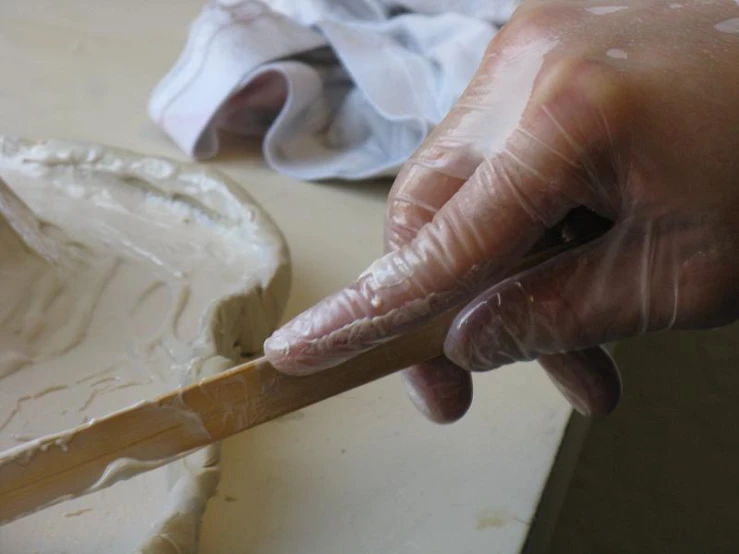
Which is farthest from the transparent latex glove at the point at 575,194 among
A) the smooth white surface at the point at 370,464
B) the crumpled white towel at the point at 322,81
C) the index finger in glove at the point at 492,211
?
the crumpled white towel at the point at 322,81

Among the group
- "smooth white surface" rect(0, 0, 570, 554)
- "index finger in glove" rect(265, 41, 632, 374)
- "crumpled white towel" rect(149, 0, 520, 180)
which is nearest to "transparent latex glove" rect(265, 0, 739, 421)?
"index finger in glove" rect(265, 41, 632, 374)

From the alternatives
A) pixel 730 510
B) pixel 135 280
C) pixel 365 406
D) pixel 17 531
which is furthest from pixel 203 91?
pixel 730 510

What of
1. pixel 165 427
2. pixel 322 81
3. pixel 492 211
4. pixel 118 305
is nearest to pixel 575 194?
pixel 492 211

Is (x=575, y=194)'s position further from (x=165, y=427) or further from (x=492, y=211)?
(x=165, y=427)

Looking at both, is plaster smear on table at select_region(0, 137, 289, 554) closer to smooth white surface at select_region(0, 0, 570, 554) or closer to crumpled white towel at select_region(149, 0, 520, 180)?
smooth white surface at select_region(0, 0, 570, 554)

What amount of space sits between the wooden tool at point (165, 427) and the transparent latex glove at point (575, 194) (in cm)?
2

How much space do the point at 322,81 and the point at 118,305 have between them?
511 millimetres

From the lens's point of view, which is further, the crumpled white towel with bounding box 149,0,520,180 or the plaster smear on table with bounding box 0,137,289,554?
the crumpled white towel with bounding box 149,0,520,180

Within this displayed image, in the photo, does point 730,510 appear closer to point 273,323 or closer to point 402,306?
point 273,323

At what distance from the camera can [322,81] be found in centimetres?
114

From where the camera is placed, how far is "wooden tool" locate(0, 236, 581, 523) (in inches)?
20.0

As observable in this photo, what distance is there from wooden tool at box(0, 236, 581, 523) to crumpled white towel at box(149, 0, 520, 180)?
1.72ft

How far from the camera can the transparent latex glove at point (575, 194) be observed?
1.57 ft

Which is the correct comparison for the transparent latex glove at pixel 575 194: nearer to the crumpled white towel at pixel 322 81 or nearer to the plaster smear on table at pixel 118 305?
the plaster smear on table at pixel 118 305
